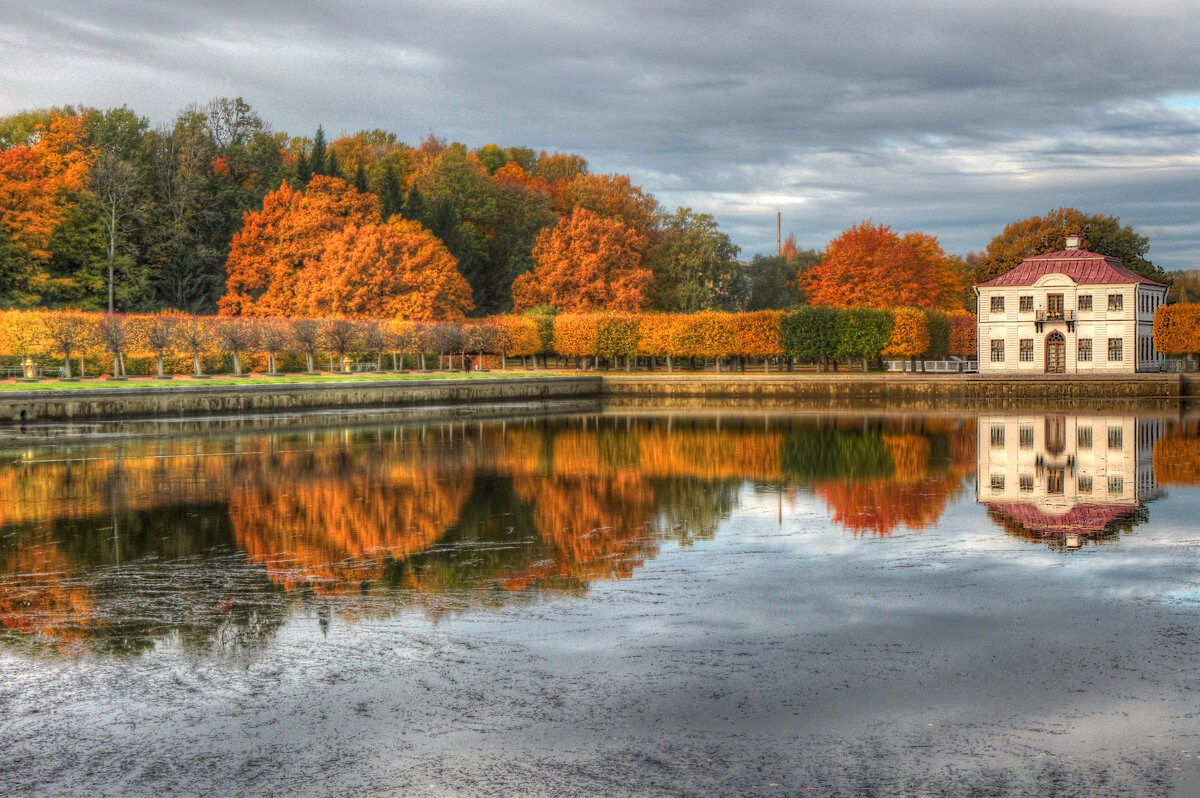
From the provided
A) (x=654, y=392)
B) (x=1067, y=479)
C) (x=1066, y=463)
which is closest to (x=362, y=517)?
(x=1067, y=479)

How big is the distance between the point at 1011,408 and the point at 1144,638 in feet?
128

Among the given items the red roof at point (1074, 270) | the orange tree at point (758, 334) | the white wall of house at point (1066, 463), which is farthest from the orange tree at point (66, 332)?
the red roof at point (1074, 270)

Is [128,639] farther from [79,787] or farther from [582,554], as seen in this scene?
[582,554]

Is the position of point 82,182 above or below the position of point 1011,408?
above

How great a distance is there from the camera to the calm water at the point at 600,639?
6230 millimetres

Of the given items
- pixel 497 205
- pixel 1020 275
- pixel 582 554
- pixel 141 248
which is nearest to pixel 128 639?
pixel 582 554

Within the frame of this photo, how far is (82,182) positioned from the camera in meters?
63.0

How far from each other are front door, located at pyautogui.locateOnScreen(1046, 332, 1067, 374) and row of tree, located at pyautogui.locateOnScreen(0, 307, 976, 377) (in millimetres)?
6493

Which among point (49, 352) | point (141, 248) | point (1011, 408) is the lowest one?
point (1011, 408)

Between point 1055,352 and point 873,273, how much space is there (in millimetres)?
15308

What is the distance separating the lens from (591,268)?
71.3 meters

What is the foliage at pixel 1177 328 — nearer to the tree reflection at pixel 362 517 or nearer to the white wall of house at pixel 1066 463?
the white wall of house at pixel 1066 463

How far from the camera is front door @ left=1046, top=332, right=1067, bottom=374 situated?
194ft

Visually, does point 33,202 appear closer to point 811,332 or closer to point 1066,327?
point 811,332
